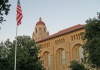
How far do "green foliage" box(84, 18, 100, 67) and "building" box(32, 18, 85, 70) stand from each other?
75.4 ft

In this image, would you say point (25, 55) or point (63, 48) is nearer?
point (25, 55)

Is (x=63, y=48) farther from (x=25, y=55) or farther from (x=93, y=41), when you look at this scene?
(x=93, y=41)

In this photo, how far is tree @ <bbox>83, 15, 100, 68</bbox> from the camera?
39675mm

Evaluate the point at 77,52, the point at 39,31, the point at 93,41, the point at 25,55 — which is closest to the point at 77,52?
the point at 77,52

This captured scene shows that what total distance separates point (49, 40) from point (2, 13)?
53.6 meters

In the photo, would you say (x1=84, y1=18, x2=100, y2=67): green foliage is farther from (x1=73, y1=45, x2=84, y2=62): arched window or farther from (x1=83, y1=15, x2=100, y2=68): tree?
(x1=73, y1=45, x2=84, y2=62): arched window

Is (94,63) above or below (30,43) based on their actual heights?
below

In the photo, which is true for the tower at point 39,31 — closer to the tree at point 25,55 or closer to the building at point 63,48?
the building at point 63,48

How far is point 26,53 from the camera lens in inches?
1854

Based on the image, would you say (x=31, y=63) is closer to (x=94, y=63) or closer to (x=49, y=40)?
(x=94, y=63)

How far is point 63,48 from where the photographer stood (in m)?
72.5

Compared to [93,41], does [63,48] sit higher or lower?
higher

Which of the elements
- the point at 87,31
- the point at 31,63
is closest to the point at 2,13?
the point at 87,31

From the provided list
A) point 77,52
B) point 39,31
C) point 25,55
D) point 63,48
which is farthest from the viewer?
point 39,31
